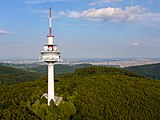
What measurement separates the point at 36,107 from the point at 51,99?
9.81 feet

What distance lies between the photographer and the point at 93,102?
63500 mm

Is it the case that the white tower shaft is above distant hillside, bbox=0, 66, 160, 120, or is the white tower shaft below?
above

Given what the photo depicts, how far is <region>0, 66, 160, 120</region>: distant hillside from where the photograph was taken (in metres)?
49.8

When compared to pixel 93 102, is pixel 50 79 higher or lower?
higher

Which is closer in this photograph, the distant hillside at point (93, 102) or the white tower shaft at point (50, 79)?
the white tower shaft at point (50, 79)

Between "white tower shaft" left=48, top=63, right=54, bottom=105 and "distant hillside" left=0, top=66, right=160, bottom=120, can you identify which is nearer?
"white tower shaft" left=48, top=63, right=54, bottom=105

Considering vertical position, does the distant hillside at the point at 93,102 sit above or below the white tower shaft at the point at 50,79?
below

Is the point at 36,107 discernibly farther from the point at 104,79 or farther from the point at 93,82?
the point at 104,79

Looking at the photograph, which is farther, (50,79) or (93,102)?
(93,102)

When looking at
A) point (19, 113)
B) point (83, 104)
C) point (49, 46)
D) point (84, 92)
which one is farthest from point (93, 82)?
point (49, 46)

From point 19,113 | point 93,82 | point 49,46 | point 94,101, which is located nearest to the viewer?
point 49,46

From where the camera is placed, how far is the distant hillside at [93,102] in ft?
164

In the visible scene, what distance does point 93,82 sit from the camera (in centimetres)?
7850

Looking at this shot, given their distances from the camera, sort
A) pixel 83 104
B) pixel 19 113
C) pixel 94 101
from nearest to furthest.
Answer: pixel 19 113, pixel 83 104, pixel 94 101
